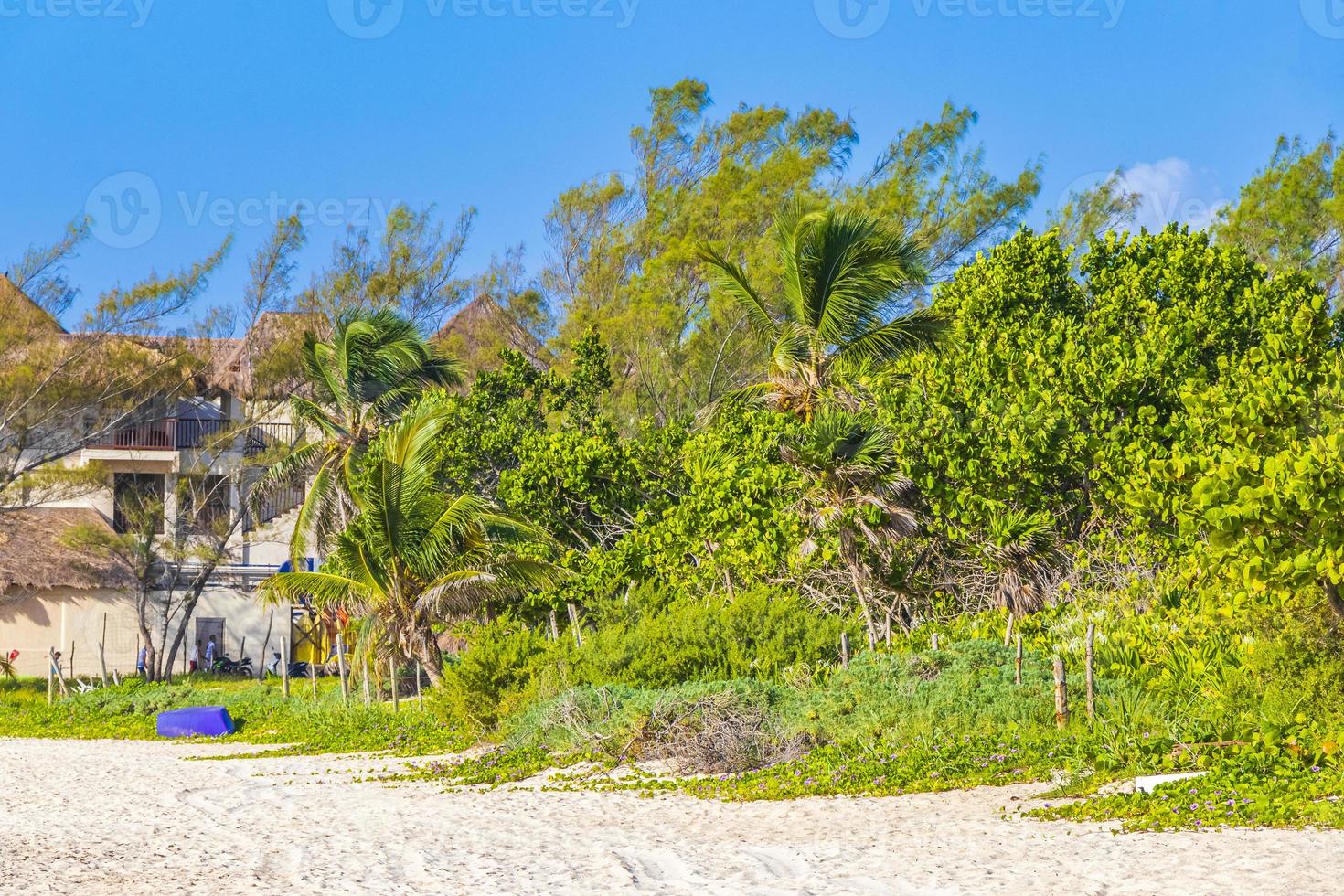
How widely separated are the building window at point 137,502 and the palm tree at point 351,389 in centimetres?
496

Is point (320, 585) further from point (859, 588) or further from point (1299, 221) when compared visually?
point (1299, 221)

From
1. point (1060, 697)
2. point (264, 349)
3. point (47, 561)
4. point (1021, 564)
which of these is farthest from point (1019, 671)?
point (47, 561)

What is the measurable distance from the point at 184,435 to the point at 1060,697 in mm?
25911

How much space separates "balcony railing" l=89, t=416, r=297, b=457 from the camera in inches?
1181

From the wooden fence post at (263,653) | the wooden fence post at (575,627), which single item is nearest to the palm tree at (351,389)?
the wooden fence post at (575,627)

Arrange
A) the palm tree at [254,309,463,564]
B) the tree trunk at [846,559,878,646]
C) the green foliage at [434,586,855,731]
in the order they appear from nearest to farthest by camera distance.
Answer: the green foliage at [434,586,855,731], the tree trunk at [846,559,878,646], the palm tree at [254,309,463,564]

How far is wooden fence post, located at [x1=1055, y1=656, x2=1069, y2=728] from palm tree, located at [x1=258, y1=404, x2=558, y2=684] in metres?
8.70

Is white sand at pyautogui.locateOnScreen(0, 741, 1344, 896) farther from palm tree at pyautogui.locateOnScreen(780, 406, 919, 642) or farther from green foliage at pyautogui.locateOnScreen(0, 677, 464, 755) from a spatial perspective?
palm tree at pyautogui.locateOnScreen(780, 406, 919, 642)

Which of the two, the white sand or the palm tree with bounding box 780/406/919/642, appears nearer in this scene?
the white sand

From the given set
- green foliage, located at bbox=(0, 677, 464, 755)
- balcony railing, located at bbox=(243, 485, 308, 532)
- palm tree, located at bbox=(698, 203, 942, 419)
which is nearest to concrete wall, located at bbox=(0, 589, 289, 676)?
balcony railing, located at bbox=(243, 485, 308, 532)

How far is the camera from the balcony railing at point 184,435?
30.0 meters

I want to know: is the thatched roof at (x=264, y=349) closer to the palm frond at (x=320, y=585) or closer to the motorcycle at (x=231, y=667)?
the motorcycle at (x=231, y=667)

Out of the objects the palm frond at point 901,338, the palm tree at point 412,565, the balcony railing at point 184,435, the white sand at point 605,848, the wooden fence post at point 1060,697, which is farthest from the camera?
the balcony railing at point 184,435

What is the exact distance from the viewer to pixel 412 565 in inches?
713
